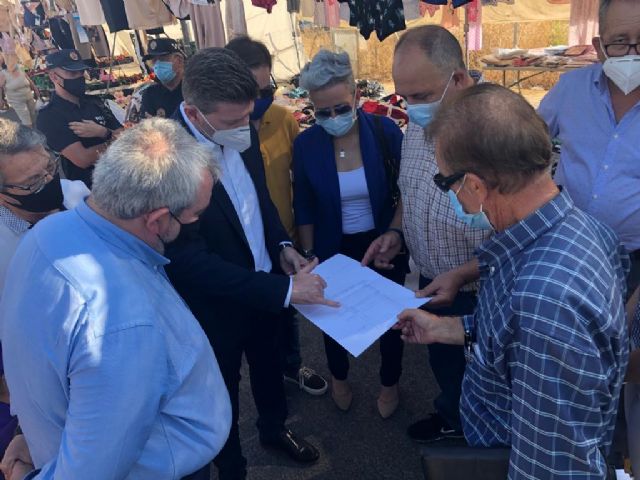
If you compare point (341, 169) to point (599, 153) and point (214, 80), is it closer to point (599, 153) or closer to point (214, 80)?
point (214, 80)

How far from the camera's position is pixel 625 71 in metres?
1.79

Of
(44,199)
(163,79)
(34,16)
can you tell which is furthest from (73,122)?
(34,16)

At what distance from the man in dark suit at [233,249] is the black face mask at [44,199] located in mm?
583

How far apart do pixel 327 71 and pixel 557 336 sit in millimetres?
1668

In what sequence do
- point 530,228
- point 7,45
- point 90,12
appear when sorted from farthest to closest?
point 7,45, point 90,12, point 530,228

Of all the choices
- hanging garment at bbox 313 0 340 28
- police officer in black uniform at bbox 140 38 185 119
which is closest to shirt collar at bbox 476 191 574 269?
police officer in black uniform at bbox 140 38 185 119

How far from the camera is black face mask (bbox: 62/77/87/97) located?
3.86 m

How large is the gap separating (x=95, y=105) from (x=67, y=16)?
6.32 m

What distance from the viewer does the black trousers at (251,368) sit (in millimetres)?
2062

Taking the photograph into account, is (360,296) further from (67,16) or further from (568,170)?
(67,16)

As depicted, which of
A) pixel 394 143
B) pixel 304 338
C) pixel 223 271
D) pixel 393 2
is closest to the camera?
pixel 223 271

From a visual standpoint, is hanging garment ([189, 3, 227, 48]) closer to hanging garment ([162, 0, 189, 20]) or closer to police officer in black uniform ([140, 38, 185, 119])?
hanging garment ([162, 0, 189, 20])

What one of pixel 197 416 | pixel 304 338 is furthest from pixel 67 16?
pixel 197 416

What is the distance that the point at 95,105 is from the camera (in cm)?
403
